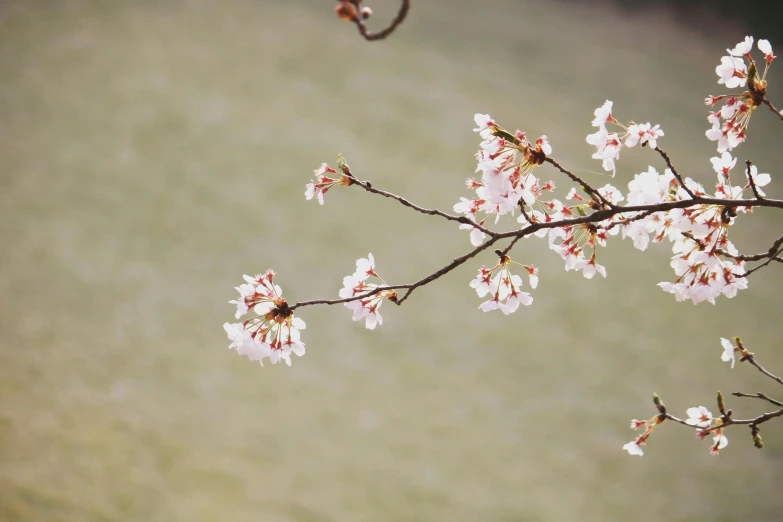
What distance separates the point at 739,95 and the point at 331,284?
1.72 metres

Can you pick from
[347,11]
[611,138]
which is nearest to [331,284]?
[611,138]

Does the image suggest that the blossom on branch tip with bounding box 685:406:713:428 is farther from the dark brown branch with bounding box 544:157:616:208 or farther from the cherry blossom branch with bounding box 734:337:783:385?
the dark brown branch with bounding box 544:157:616:208

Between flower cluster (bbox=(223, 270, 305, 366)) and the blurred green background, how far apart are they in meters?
1.19

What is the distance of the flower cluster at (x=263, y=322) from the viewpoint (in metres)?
0.76

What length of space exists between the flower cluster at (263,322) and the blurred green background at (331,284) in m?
1.19

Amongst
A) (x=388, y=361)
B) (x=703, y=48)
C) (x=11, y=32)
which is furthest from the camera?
(x=703, y=48)

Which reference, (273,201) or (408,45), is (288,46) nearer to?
(408,45)

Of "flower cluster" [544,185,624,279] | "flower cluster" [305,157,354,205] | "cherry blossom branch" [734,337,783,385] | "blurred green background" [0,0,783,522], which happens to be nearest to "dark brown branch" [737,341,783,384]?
"cherry blossom branch" [734,337,783,385]

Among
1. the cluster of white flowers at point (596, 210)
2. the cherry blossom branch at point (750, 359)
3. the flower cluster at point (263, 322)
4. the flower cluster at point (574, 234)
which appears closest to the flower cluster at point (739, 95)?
the cluster of white flowers at point (596, 210)

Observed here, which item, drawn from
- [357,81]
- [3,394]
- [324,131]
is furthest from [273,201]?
[3,394]

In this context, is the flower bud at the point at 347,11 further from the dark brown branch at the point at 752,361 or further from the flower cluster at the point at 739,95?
the dark brown branch at the point at 752,361

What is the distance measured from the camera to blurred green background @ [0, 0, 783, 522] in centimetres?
191

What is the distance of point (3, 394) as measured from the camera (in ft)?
6.37

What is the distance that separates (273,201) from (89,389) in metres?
0.91
